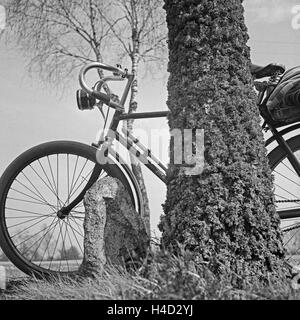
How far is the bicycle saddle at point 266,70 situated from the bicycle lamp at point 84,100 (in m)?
0.75

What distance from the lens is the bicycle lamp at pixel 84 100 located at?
207 centimetres

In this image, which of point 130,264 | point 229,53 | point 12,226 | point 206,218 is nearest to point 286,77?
point 229,53

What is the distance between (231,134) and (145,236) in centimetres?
57

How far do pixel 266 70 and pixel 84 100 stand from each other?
85cm

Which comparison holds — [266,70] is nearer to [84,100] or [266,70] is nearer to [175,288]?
[84,100]

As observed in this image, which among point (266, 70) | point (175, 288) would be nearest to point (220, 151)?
point (175, 288)

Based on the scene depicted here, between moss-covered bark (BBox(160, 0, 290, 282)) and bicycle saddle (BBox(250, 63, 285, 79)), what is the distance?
322 millimetres

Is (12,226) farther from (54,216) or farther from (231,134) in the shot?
(231,134)

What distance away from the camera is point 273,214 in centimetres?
168

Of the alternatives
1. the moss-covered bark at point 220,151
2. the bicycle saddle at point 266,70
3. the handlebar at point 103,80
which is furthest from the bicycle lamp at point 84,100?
the bicycle saddle at point 266,70

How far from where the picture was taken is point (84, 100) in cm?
208

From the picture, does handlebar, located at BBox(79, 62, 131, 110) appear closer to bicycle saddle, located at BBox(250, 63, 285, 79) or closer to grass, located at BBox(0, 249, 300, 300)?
bicycle saddle, located at BBox(250, 63, 285, 79)

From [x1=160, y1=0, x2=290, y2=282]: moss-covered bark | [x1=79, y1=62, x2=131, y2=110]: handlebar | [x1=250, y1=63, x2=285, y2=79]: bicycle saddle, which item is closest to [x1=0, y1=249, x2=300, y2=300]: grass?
[x1=160, y1=0, x2=290, y2=282]: moss-covered bark

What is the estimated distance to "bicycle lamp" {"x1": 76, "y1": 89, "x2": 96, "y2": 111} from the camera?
81.7 inches
